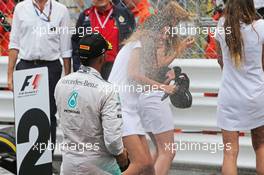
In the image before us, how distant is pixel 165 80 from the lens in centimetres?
619

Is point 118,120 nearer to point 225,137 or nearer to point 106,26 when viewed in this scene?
point 225,137

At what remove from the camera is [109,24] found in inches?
260

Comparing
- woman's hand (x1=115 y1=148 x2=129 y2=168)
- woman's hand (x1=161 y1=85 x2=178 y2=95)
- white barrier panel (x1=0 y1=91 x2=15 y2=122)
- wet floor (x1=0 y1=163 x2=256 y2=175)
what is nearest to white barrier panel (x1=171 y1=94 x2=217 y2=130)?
wet floor (x1=0 y1=163 x2=256 y2=175)

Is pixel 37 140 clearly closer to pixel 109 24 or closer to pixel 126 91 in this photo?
pixel 126 91

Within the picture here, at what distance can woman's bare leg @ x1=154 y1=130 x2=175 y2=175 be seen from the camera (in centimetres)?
598

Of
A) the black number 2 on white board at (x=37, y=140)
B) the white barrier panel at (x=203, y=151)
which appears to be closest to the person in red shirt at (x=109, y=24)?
the black number 2 on white board at (x=37, y=140)

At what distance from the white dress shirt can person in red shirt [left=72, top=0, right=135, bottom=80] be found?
0.20m

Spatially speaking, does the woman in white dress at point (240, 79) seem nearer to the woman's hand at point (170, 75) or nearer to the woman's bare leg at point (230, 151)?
the woman's bare leg at point (230, 151)

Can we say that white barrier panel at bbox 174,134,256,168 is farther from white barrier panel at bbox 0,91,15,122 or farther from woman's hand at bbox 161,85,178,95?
white barrier panel at bbox 0,91,15,122

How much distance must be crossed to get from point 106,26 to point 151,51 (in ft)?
2.93

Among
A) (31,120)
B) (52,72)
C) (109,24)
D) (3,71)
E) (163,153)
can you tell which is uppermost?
(109,24)

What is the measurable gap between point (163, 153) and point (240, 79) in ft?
3.40

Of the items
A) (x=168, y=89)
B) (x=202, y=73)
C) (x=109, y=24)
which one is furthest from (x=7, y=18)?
(x=168, y=89)

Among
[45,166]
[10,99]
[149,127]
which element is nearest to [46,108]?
[45,166]
